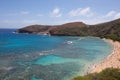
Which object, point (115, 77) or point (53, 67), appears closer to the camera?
point (115, 77)

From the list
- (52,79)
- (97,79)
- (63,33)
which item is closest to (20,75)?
(52,79)

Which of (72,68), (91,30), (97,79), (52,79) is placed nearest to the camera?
(97,79)

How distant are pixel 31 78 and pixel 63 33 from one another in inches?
5366

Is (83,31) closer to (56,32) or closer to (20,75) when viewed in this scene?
(56,32)

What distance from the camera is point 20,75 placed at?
1398 inches

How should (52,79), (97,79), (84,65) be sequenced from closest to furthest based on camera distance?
(97,79)
(52,79)
(84,65)

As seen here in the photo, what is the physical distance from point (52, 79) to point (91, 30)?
13820 centimetres

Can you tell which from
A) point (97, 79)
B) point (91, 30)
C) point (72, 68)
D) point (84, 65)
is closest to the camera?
point (97, 79)

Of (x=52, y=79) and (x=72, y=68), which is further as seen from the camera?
(x=72, y=68)

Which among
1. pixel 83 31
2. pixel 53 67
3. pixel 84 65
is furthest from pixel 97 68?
pixel 83 31

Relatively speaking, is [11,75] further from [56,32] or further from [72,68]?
[56,32]

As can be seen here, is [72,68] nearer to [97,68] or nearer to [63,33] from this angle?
[97,68]

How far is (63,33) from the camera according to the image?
170 m

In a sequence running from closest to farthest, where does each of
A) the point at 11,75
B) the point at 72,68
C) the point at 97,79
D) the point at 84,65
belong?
the point at 97,79
the point at 11,75
the point at 72,68
the point at 84,65
